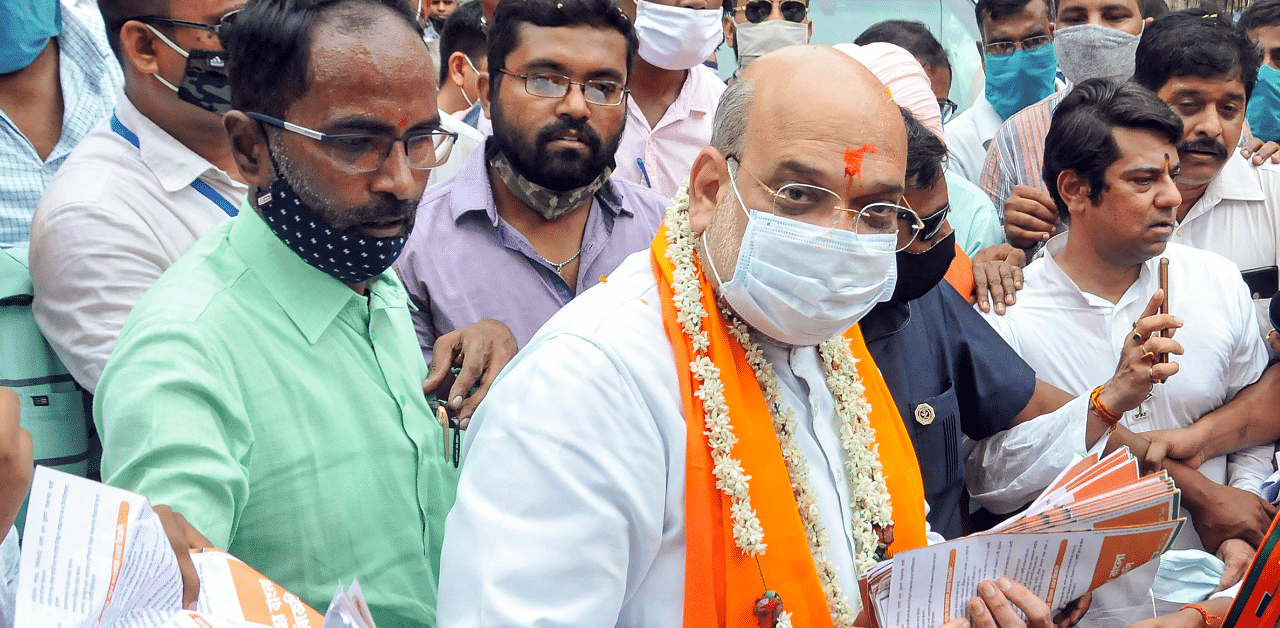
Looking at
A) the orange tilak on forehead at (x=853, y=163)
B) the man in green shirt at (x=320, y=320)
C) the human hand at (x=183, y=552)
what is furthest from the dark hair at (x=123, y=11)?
the orange tilak on forehead at (x=853, y=163)

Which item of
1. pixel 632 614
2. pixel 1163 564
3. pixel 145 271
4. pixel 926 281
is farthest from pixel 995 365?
pixel 145 271

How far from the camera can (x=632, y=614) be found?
1853 mm

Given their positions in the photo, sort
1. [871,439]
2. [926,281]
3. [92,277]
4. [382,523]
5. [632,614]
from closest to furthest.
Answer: [632,614]
[382,523]
[871,439]
[92,277]
[926,281]

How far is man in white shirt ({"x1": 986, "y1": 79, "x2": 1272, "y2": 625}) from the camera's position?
3365mm

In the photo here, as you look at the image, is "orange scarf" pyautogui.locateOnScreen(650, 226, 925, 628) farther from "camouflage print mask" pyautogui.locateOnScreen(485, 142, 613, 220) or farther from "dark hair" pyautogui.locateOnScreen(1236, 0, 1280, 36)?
"dark hair" pyautogui.locateOnScreen(1236, 0, 1280, 36)

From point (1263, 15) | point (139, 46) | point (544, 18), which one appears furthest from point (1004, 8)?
point (139, 46)

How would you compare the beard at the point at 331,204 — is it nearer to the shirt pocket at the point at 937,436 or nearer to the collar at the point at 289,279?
the collar at the point at 289,279

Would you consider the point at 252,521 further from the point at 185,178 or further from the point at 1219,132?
the point at 1219,132

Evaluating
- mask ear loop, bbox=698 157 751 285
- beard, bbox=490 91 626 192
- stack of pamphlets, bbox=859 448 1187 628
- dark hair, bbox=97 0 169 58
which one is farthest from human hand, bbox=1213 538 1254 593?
dark hair, bbox=97 0 169 58

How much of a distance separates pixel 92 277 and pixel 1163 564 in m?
2.79

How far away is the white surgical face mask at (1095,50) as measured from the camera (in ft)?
17.1

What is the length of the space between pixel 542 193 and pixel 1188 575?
6.89ft

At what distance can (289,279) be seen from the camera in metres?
2.08

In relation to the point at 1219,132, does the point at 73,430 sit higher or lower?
lower
